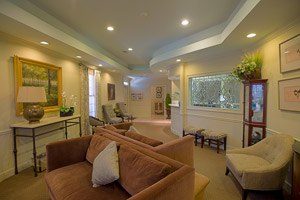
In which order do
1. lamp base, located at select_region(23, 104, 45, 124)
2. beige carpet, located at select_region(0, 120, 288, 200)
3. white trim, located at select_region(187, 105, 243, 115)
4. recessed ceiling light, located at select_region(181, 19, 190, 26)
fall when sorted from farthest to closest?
→ white trim, located at select_region(187, 105, 243, 115) < recessed ceiling light, located at select_region(181, 19, 190, 26) < lamp base, located at select_region(23, 104, 45, 124) < beige carpet, located at select_region(0, 120, 288, 200)

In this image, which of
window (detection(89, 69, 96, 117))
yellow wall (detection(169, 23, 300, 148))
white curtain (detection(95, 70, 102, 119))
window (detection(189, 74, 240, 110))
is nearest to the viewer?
yellow wall (detection(169, 23, 300, 148))

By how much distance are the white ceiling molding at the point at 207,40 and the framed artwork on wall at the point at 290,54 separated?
0.79 m

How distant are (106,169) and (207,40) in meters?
3.26

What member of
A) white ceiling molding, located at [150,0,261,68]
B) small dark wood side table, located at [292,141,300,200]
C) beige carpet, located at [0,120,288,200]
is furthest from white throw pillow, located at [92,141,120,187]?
white ceiling molding, located at [150,0,261,68]

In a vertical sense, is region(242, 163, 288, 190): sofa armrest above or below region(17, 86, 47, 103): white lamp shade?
below

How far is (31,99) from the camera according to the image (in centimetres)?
290

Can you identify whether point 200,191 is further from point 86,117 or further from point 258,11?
point 86,117

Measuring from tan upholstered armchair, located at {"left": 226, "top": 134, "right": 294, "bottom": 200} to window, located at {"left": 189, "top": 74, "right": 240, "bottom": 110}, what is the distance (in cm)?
170

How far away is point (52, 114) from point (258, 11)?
447 centimetres

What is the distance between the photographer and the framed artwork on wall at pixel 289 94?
2.26m

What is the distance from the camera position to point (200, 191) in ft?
6.13

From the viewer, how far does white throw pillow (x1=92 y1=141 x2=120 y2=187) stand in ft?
5.35

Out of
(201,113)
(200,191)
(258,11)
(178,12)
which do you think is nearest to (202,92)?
(201,113)

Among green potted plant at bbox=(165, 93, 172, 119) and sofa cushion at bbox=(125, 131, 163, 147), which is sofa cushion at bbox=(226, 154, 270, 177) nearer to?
sofa cushion at bbox=(125, 131, 163, 147)
